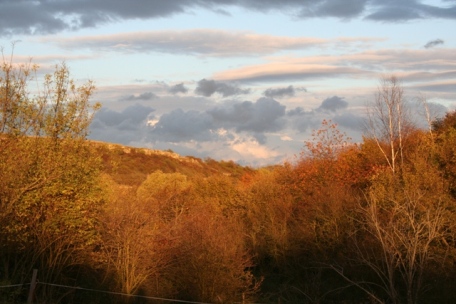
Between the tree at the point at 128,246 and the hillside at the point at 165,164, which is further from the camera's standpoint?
the hillside at the point at 165,164

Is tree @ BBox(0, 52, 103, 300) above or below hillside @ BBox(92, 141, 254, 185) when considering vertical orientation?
above

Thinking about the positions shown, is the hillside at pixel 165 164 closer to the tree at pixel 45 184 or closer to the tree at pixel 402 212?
the tree at pixel 402 212

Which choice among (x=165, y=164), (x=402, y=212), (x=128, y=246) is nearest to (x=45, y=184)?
(x=128, y=246)

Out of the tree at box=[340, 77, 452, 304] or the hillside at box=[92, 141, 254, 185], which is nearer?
the tree at box=[340, 77, 452, 304]

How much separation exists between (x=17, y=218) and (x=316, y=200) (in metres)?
22.6

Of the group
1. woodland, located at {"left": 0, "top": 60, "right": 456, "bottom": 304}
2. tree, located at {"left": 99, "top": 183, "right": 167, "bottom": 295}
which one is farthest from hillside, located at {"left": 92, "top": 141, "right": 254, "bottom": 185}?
tree, located at {"left": 99, "top": 183, "right": 167, "bottom": 295}

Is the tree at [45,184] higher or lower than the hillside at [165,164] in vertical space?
higher

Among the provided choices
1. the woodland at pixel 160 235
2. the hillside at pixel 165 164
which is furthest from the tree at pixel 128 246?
the hillside at pixel 165 164

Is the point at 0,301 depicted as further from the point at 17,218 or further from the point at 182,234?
the point at 182,234

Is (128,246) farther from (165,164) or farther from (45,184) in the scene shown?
(165,164)

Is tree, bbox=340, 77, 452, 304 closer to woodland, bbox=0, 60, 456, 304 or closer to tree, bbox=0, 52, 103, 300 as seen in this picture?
woodland, bbox=0, 60, 456, 304

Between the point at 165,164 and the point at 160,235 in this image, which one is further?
the point at 165,164

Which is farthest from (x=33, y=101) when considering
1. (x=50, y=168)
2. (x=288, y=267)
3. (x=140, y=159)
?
(x=140, y=159)

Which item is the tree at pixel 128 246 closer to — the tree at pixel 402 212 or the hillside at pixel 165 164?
the tree at pixel 402 212
